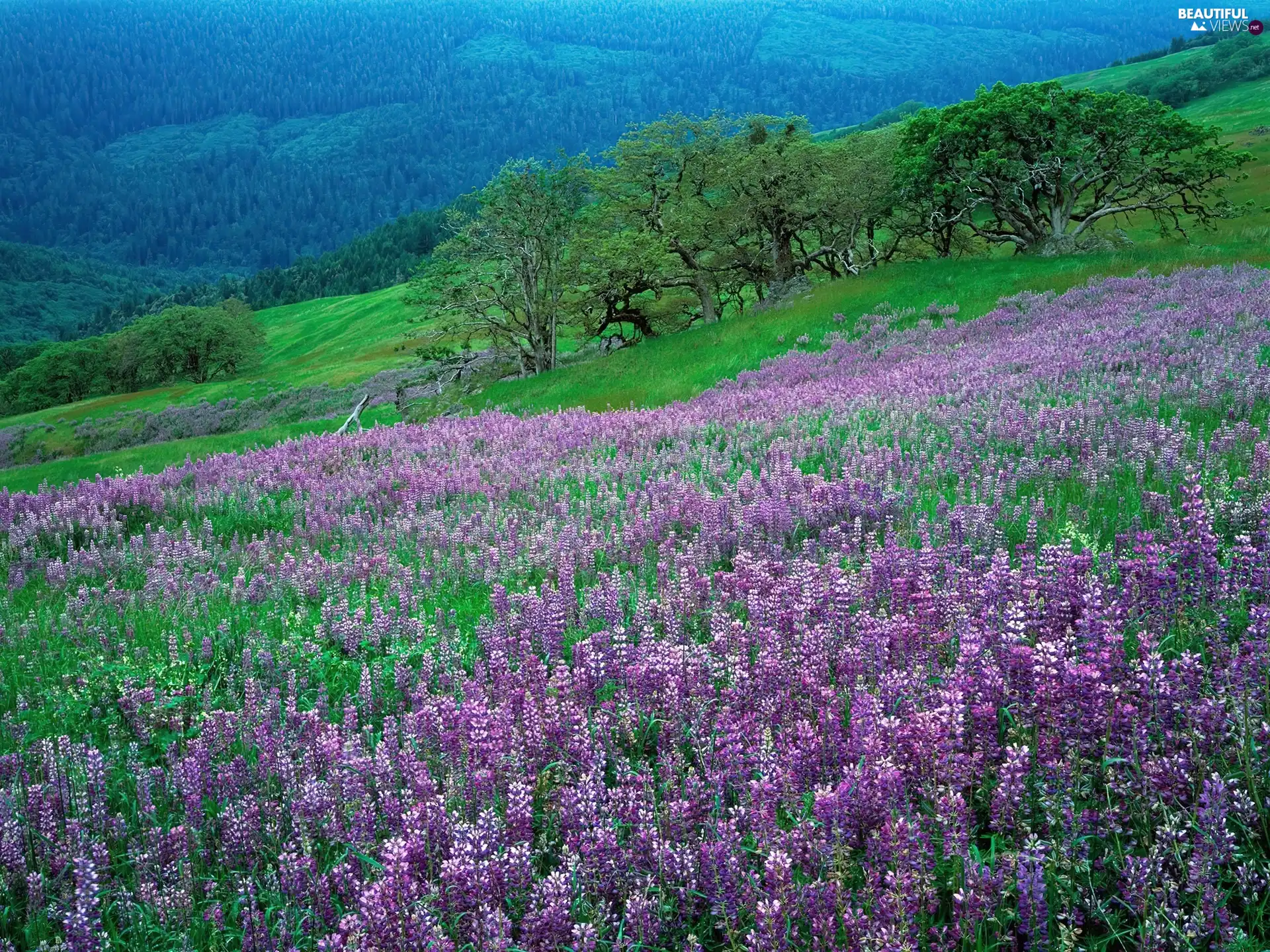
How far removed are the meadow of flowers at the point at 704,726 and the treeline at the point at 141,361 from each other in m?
124

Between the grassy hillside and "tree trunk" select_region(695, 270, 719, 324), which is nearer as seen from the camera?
the grassy hillside

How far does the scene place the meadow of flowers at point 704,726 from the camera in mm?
2580

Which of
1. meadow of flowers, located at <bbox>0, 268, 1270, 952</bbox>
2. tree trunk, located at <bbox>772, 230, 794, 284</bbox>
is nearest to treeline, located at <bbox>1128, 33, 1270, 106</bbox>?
tree trunk, located at <bbox>772, 230, 794, 284</bbox>

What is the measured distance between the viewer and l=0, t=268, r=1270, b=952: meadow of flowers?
8.46 feet

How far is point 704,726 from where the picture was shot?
3715mm

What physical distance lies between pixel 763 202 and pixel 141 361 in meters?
114

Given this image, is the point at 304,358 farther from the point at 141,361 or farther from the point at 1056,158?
the point at 1056,158

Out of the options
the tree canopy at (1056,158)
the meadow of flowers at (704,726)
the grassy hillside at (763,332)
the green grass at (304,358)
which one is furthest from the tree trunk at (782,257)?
the green grass at (304,358)

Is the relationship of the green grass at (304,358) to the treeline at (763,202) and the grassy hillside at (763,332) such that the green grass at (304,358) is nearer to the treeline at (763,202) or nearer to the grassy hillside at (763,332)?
the treeline at (763,202)

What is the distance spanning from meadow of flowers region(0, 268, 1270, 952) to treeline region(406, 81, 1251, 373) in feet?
90.1

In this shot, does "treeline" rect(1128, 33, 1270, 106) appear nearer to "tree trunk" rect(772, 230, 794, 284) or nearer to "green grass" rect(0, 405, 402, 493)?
"tree trunk" rect(772, 230, 794, 284)

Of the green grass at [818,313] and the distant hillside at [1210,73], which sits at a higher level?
the distant hillside at [1210,73]

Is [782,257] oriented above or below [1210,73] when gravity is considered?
below

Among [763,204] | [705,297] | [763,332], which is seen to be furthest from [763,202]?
[763,332]
